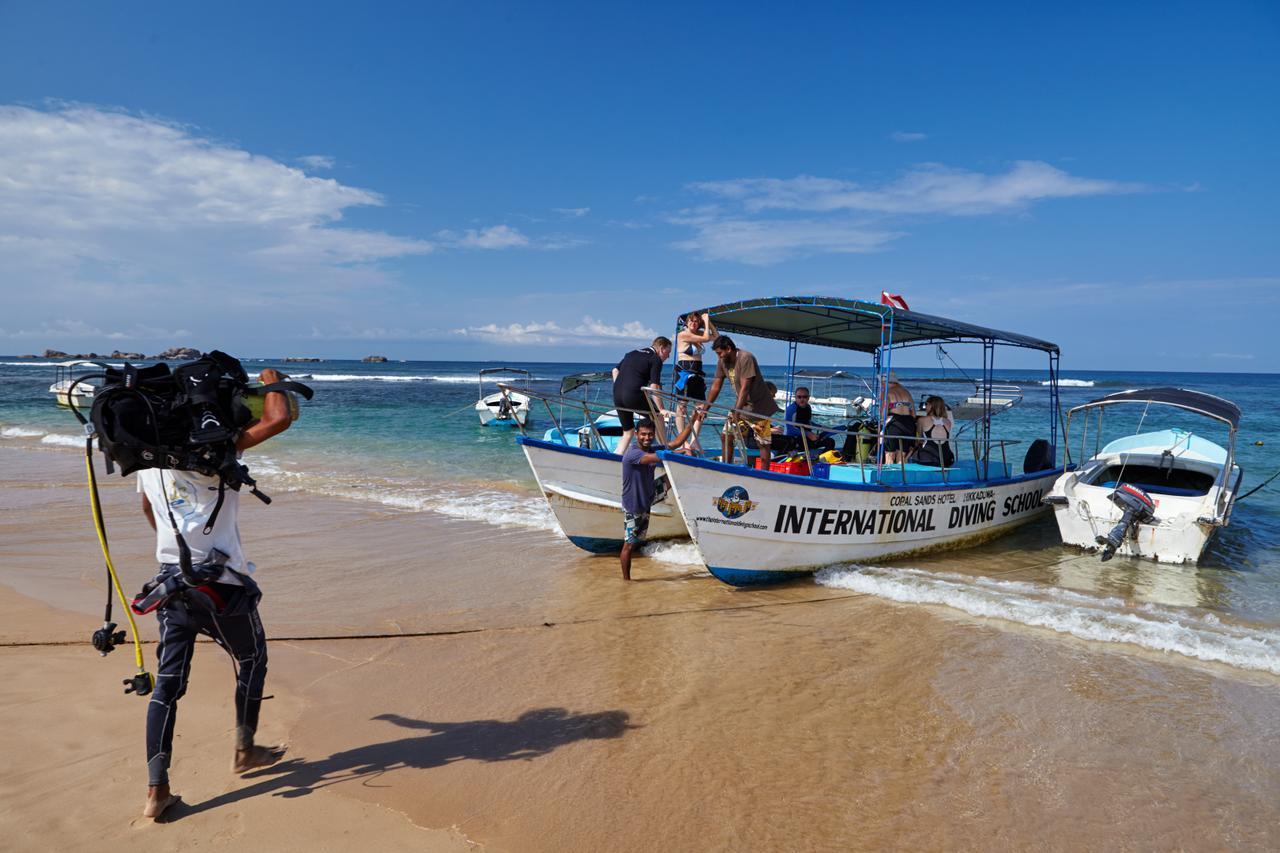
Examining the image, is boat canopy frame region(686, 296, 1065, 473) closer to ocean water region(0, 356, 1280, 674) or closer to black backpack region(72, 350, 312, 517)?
ocean water region(0, 356, 1280, 674)

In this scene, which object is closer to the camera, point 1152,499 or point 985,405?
point 1152,499

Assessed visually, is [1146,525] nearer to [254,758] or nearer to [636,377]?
[636,377]

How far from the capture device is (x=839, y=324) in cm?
1080

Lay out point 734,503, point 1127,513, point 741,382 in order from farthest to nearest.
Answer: point 1127,513 < point 741,382 < point 734,503

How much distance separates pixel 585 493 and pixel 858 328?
16.4 ft

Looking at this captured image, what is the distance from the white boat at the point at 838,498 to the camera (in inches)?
296

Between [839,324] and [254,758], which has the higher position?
[839,324]

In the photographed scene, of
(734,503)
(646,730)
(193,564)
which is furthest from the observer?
(734,503)

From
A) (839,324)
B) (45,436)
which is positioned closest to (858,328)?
(839,324)

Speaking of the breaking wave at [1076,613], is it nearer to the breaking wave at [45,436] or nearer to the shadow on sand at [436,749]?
the shadow on sand at [436,749]

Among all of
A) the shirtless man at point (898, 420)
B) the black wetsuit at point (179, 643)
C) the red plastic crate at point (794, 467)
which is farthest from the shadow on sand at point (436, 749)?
the shirtless man at point (898, 420)

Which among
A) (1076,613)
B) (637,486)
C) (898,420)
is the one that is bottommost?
(1076,613)

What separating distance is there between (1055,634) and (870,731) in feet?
9.96

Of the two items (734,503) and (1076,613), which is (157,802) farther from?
(1076,613)
